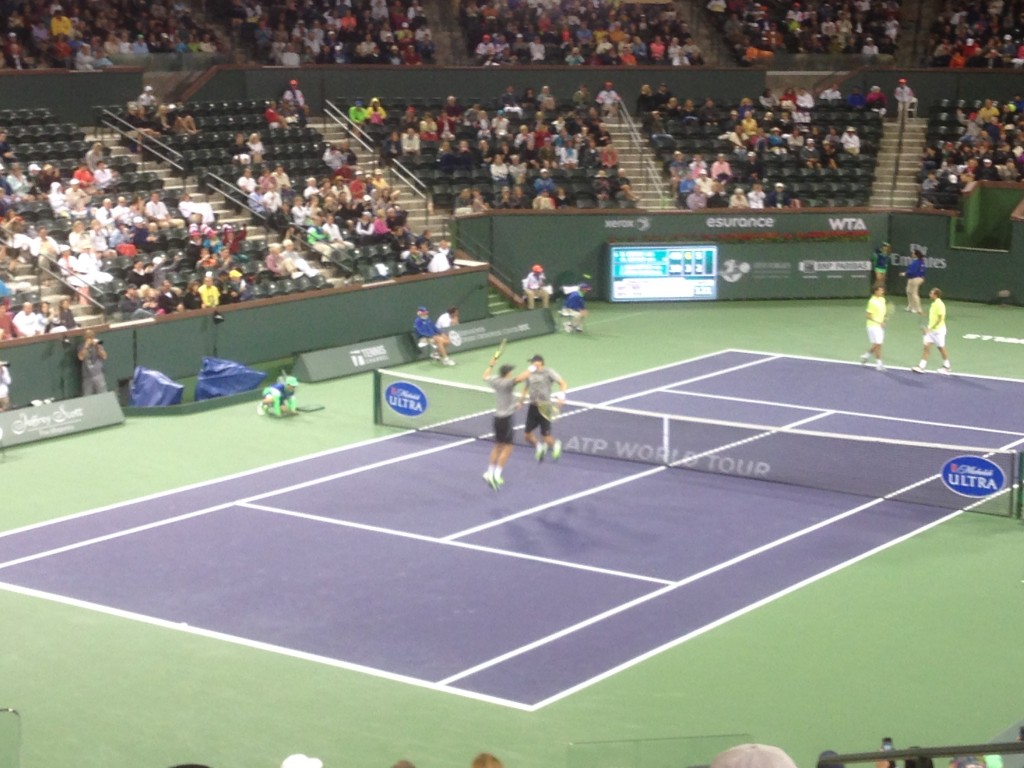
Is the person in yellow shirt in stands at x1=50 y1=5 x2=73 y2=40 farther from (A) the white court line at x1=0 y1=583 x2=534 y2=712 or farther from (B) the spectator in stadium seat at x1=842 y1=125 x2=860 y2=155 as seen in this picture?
(A) the white court line at x1=0 y1=583 x2=534 y2=712

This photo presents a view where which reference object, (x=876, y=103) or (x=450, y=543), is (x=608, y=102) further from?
(x=450, y=543)

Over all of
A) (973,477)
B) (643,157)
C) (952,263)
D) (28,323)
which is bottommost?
(973,477)

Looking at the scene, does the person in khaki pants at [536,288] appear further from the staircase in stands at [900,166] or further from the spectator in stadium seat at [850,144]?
the spectator in stadium seat at [850,144]

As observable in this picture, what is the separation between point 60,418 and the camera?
26281mm

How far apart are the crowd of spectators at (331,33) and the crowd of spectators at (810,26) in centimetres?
1003

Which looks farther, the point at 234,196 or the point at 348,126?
the point at 348,126

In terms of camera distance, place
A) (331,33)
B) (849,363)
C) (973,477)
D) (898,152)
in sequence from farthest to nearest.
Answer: (898,152) → (331,33) → (849,363) → (973,477)

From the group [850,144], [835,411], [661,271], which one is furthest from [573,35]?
[835,411]

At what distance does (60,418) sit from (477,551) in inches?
370

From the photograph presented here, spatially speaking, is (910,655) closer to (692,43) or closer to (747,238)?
(747,238)

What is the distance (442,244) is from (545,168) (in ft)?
19.3

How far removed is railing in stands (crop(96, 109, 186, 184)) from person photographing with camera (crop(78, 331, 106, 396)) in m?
8.35

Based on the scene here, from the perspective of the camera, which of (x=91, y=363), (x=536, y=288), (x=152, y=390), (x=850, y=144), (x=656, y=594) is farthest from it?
(x=850, y=144)

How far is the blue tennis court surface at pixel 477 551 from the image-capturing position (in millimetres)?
17078
